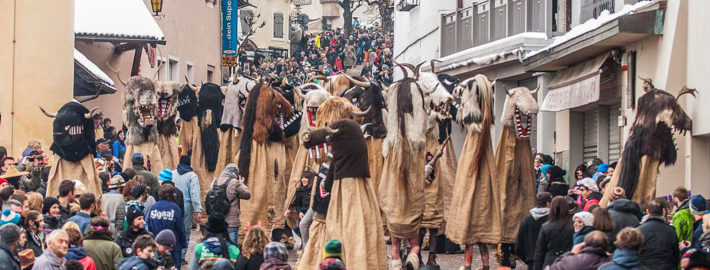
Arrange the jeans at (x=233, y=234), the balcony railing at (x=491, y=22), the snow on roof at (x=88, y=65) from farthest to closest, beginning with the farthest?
1. the snow on roof at (x=88, y=65)
2. the balcony railing at (x=491, y=22)
3. the jeans at (x=233, y=234)

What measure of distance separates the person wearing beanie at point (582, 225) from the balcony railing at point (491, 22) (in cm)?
1326

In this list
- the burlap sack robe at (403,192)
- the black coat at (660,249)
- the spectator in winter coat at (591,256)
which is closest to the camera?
the spectator in winter coat at (591,256)

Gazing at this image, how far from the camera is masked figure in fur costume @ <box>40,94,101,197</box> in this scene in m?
20.5

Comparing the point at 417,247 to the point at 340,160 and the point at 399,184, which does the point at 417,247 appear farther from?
the point at 340,160

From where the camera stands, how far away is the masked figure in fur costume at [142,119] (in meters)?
23.2

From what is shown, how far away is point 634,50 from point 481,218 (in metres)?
4.78

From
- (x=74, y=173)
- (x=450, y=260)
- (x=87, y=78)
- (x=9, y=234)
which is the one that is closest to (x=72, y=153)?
(x=74, y=173)

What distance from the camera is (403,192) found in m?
18.6

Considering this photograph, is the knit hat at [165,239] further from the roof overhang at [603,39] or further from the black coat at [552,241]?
the roof overhang at [603,39]

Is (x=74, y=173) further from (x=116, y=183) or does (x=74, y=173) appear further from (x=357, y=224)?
(x=357, y=224)

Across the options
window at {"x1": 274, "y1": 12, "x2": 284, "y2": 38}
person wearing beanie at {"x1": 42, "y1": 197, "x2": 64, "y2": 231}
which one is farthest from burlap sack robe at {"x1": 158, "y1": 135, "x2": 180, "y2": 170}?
window at {"x1": 274, "y1": 12, "x2": 284, "y2": 38}

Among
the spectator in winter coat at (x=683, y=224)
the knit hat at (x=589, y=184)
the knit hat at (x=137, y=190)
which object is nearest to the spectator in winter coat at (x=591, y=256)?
the spectator in winter coat at (x=683, y=224)

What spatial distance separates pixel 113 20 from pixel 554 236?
1995cm

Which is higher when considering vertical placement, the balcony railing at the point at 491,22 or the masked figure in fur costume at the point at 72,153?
the balcony railing at the point at 491,22
